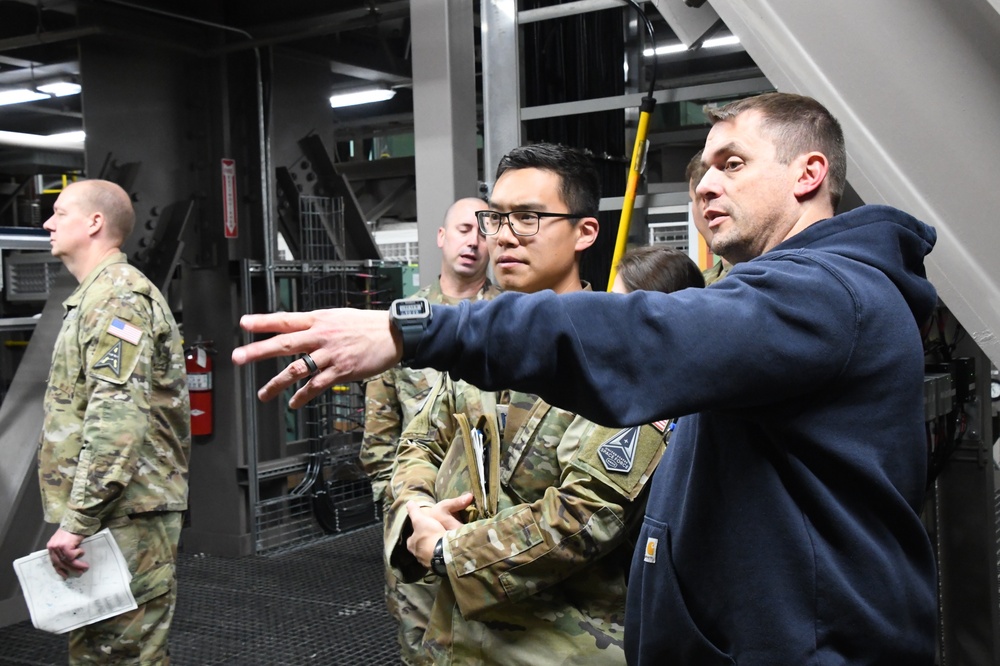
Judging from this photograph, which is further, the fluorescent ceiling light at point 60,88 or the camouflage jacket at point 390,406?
the fluorescent ceiling light at point 60,88

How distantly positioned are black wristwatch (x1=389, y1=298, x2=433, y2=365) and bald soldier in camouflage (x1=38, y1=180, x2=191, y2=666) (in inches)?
85.6

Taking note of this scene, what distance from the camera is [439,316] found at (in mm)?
1100

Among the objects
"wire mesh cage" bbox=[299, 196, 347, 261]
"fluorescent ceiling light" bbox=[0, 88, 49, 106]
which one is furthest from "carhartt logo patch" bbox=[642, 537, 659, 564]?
"fluorescent ceiling light" bbox=[0, 88, 49, 106]

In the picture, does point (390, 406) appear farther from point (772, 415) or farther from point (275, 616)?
point (772, 415)

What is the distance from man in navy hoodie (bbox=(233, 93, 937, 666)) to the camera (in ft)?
3.58

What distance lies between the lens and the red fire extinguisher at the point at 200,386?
5781mm

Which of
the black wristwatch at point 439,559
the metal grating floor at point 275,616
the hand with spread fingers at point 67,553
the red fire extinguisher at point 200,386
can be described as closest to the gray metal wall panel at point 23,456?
the metal grating floor at point 275,616

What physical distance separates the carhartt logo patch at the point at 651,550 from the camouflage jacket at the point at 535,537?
0.68 feet

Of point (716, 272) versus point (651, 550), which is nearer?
point (651, 550)

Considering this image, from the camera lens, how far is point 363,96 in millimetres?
8289

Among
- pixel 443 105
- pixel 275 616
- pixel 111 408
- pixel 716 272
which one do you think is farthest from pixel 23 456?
pixel 716 272

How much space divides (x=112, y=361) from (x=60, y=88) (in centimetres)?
592

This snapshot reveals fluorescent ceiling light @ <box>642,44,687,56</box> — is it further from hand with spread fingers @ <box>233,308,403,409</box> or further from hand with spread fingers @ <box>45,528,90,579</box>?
hand with spread fingers @ <box>233,308,403,409</box>

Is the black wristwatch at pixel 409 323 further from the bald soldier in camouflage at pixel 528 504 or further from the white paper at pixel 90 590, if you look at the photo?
the white paper at pixel 90 590
